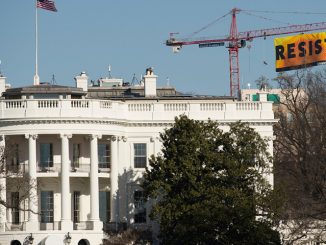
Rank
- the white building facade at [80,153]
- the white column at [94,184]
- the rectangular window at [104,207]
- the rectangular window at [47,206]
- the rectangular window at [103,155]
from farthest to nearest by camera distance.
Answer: the rectangular window at [103,155], the rectangular window at [104,207], the rectangular window at [47,206], the white column at [94,184], the white building facade at [80,153]

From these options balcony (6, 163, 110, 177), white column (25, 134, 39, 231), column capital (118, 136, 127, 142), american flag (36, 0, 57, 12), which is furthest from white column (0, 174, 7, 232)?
american flag (36, 0, 57, 12)

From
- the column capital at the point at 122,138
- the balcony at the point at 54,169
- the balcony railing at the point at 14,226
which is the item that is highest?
the column capital at the point at 122,138

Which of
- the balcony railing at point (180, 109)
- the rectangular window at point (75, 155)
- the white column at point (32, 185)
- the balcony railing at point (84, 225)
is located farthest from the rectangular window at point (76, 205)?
the balcony railing at point (180, 109)

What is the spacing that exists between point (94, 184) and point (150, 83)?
13.3m

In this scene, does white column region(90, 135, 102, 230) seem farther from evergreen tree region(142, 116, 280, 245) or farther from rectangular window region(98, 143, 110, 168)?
evergreen tree region(142, 116, 280, 245)

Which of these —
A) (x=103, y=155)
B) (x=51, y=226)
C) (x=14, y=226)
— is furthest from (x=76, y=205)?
(x=14, y=226)

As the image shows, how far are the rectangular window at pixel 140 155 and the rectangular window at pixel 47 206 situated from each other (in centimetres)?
654

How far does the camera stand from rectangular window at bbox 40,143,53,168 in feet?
409

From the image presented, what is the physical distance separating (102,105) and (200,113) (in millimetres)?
7214

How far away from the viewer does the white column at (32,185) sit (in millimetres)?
120488

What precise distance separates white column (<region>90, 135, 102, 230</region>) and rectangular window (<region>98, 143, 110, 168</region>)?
269cm

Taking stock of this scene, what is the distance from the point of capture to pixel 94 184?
404ft

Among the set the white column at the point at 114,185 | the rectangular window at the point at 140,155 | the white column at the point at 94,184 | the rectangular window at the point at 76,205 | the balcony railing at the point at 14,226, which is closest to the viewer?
the balcony railing at the point at 14,226

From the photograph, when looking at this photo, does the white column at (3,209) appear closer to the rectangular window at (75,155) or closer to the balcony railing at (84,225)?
the balcony railing at (84,225)
